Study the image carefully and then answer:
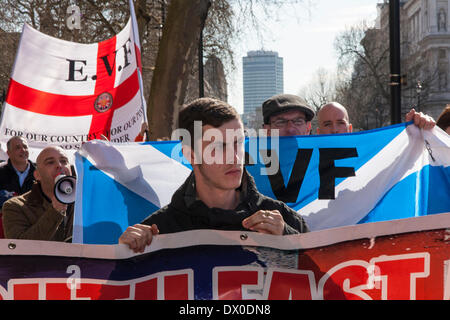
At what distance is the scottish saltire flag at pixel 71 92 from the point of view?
648cm

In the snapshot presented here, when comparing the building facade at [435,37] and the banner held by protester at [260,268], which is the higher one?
the building facade at [435,37]

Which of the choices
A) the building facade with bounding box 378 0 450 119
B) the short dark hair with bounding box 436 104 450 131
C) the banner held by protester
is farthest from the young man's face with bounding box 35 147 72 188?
the building facade with bounding box 378 0 450 119

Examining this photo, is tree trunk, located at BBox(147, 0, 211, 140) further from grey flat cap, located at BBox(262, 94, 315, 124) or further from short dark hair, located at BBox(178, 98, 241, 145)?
short dark hair, located at BBox(178, 98, 241, 145)

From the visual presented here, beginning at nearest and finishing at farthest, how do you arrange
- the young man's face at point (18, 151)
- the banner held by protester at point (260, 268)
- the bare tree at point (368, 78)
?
the banner held by protester at point (260, 268) < the young man's face at point (18, 151) < the bare tree at point (368, 78)

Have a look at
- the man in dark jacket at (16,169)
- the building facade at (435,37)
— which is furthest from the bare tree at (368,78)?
the man in dark jacket at (16,169)

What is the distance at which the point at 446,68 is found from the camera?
72625 millimetres

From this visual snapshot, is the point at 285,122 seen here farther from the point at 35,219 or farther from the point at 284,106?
the point at 35,219

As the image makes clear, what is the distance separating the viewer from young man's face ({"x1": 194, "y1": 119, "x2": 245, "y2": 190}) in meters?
2.59

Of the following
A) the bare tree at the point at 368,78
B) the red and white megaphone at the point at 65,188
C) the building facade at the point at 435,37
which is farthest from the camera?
the building facade at the point at 435,37

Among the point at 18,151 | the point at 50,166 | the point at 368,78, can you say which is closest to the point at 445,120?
the point at 50,166

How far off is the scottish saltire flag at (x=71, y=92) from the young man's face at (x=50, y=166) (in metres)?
2.06

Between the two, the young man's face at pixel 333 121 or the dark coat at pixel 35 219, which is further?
the young man's face at pixel 333 121

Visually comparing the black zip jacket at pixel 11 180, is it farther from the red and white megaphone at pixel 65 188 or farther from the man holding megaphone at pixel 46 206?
the red and white megaphone at pixel 65 188
